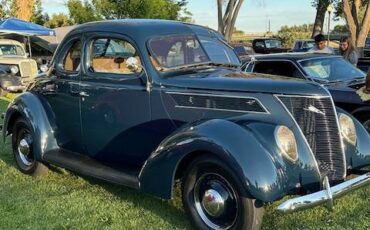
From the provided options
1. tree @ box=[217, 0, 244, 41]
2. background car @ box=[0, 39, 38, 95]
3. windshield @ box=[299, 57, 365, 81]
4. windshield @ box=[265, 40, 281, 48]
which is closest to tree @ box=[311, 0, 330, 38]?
windshield @ box=[265, 40, 281, 48]

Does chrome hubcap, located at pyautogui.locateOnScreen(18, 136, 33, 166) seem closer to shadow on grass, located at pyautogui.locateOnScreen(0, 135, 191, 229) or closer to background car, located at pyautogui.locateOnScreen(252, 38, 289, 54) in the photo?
shadow on grass, located at pyautogui.locateOnScreen(0, 135, 191, 229)

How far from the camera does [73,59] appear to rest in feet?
20.3

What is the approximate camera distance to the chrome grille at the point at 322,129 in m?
4.52

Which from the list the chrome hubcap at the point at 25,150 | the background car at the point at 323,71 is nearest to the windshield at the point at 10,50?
the background car at the point at 323,71

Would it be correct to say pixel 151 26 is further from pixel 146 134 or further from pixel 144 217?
pixel 144 217

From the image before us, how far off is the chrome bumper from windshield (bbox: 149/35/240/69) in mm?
2000

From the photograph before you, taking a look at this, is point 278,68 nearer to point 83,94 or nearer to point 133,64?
point 83,94

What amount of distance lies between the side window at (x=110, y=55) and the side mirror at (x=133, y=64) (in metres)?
0.13

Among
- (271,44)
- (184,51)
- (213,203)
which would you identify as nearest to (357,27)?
(271,44)

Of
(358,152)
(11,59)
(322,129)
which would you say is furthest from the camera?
(11,59)

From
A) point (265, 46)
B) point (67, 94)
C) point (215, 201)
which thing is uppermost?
point (67, 94)

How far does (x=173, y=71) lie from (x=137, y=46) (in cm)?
48

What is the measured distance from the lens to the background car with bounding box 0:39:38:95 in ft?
53.7

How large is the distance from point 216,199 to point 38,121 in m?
2.86
